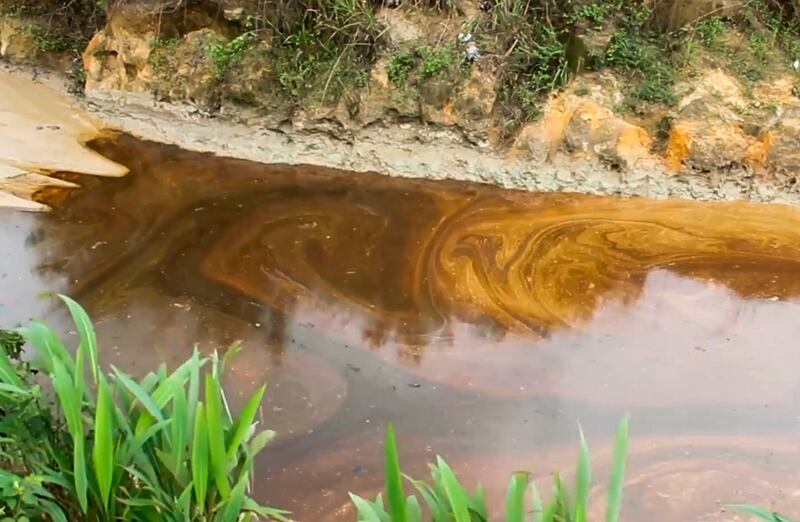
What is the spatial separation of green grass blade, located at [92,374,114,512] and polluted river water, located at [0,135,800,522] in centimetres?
75

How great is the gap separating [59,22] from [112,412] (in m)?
4.60

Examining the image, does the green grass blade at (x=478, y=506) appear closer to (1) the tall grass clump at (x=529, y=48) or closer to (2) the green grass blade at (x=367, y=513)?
(2) the green grass blade at (x=367, y=513)

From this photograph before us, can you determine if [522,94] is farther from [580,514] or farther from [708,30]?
[580,514]

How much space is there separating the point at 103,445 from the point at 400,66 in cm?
333

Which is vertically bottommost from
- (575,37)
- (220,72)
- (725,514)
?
(725,514)

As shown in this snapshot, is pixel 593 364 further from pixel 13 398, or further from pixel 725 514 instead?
pixel 13 398

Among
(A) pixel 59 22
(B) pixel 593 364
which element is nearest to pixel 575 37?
(B) pixel 593 364

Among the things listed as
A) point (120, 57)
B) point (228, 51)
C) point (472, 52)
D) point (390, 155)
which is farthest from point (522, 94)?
point (120, 57)

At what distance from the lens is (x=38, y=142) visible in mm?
4289

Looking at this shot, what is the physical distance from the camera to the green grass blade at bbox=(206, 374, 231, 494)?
1505 millimetres

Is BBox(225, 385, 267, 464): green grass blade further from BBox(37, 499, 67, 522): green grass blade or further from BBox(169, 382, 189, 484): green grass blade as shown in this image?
BBox(37, 499, 67, 522): green grass blade

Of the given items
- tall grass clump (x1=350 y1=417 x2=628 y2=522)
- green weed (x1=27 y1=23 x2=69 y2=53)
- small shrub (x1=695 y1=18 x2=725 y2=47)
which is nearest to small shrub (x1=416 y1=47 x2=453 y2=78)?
small shrub (x1=695 y1=18 x2=725 y2=47)

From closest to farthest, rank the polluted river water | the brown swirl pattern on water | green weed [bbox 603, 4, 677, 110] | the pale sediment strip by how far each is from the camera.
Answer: the polluted river water < the brown swirl pattern on water < the pale sediment strip < green weed [bbox 603, 4, 677, 110]

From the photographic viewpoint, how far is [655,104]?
429 centimetres
